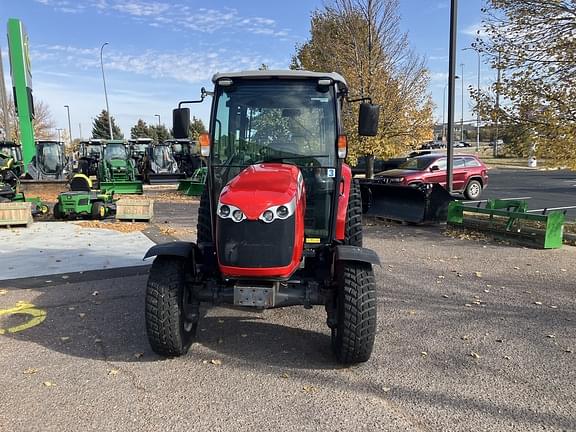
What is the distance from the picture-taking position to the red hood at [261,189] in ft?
12.2

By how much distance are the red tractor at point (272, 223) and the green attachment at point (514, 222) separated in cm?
504

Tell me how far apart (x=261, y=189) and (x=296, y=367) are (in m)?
1.52

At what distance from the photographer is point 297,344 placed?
175 inches

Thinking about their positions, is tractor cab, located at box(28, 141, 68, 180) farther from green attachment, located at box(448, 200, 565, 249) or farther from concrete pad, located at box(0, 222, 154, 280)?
green attachment, located at box(448, 200, 565, 249)

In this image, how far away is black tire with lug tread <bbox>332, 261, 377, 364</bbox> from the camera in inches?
149

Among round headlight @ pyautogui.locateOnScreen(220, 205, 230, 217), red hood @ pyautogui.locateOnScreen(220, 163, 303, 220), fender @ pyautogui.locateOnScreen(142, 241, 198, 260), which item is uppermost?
red hood @ pyautogui.locateOnScreen(220, 163, 303, 220)

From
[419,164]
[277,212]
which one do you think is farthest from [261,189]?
[419,164]

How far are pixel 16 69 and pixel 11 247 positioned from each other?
3.44 m

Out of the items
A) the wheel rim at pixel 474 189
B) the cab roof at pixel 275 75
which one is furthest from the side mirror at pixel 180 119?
the wheel rim at pixel 474 189

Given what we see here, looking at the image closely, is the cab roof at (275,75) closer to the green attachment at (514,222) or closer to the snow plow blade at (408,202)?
the green attachment at (514,222)

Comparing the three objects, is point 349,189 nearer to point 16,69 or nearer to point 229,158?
point 229,158

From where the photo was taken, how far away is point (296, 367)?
13.1 ft

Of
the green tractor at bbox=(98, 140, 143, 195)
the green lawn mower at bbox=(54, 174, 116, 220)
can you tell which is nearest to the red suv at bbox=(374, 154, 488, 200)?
the green lawn mower at bbox=(54, 174, 116, 220)

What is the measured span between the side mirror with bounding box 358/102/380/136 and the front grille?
1.57m
